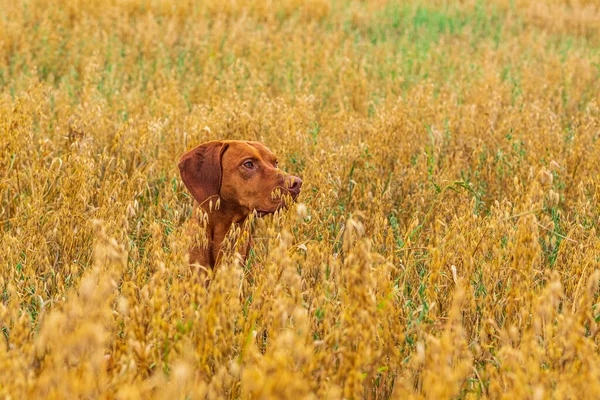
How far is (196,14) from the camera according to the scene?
1052cm

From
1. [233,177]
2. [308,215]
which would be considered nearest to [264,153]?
[233,177]

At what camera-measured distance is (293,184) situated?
3176 millimetres

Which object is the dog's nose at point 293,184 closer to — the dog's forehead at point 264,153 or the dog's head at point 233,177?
the dog's head at point 233,177

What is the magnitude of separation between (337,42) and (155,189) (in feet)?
19.9

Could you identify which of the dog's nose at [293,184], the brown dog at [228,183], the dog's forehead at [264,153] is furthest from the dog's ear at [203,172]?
the dog's nose at [293,184]

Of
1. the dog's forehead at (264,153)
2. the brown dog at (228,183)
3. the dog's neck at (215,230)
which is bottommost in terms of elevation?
the dog's neck at (215,230)

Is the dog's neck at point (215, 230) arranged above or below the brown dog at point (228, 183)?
below

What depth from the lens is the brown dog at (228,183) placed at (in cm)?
323

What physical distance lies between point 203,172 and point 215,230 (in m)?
0.32

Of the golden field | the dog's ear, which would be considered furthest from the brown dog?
Answer: the golden field

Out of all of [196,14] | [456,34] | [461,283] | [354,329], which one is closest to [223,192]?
[461,283]

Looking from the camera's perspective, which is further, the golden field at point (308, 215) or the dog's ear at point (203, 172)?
the dog's ear at point (203, 172)

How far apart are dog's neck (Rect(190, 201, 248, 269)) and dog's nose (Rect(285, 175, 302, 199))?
336 mm

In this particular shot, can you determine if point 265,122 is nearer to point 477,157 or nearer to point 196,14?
point 477,157
